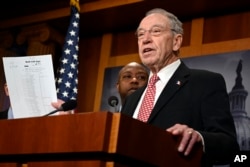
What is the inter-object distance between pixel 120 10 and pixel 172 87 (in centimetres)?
330

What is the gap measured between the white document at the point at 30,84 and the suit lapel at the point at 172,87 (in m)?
0.41

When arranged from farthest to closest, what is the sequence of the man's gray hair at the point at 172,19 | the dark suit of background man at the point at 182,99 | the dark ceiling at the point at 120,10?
the dark ceiling at the point at 120,10
the man's gray hair at the point at 172,19
the dark suit of background man at the point at 182,99

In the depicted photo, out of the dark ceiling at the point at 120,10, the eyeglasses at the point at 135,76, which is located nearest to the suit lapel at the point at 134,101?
the eyeglasses at the point at 135,76

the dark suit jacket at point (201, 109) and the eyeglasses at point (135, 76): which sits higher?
the eyeglasses at point (135, 76)

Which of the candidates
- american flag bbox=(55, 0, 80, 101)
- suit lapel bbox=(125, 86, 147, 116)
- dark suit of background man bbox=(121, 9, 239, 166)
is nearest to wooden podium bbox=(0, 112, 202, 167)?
dark suit of background man bbox=(121, 9, 239, 166)

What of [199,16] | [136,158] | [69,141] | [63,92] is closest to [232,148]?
→ [136,158]

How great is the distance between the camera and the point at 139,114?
1930mm

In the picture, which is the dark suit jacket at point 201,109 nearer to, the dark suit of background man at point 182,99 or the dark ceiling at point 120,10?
the dark suit of background man at point 182,99

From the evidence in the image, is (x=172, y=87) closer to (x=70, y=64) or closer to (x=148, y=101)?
(x=148, y=101)

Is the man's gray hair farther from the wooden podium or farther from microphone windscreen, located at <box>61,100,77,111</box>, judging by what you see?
the wooden podium

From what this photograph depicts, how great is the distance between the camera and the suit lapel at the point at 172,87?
1832mm

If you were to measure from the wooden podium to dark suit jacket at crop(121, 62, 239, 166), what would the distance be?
31 centimetres

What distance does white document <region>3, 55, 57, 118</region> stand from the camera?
5.39 feet

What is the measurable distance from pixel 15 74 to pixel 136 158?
0.67 m
